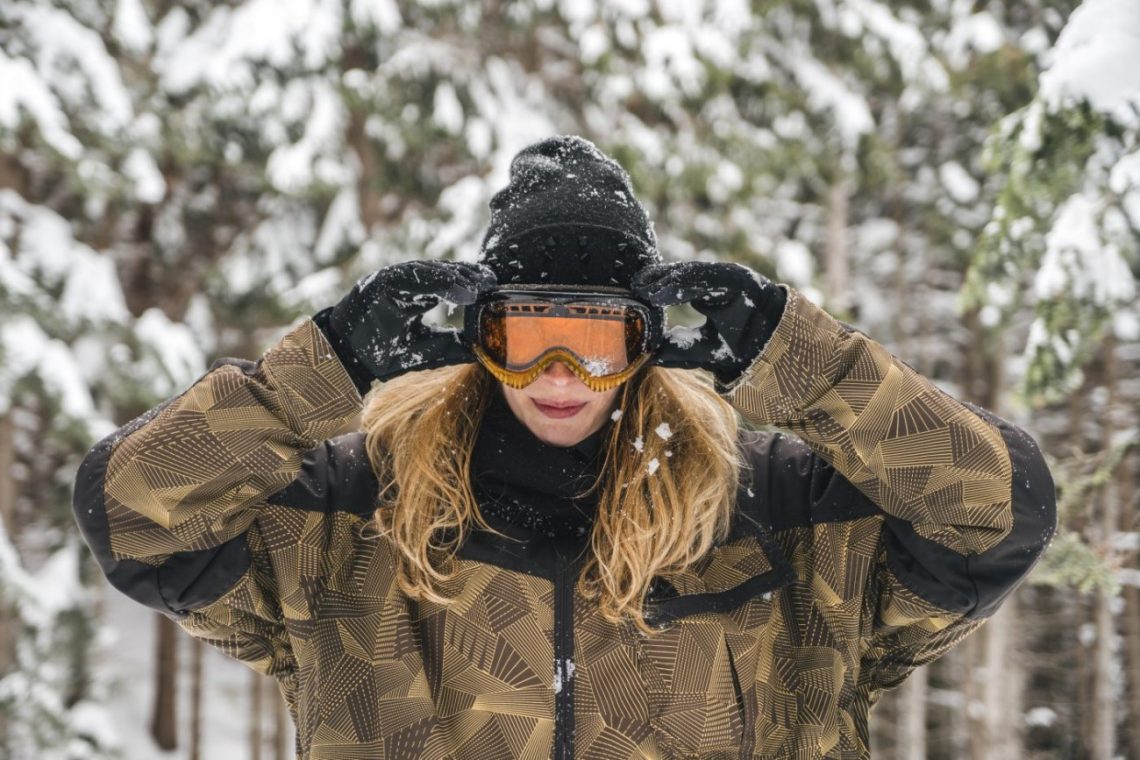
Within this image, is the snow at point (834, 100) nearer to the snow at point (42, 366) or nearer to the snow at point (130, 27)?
the snow at point (130, 27)

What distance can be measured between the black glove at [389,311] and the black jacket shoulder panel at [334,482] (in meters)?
0.27

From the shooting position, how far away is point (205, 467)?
1.77 meters

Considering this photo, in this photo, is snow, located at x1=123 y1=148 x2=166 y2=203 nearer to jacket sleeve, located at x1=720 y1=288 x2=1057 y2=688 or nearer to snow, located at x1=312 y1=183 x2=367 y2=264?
snow, located at x1=312 y1=183 x2=367 y2=264

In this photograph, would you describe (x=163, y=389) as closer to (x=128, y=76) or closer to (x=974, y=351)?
(x=128, y=76)

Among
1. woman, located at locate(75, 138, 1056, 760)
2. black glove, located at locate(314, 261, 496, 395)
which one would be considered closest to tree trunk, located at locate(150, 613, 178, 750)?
woman, located at locate(75, 138, 1056, 760)

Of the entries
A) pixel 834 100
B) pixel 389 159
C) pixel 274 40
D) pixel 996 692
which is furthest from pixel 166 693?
pixel 834 100

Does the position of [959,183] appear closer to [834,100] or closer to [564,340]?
[834,100]

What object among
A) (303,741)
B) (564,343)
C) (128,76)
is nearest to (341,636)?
(303,741)

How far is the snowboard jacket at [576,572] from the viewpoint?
1.80 m

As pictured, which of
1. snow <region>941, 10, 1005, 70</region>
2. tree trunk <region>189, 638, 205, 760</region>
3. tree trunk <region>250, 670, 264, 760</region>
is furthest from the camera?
tree trunk <region>189, 638, 205, 760</region>

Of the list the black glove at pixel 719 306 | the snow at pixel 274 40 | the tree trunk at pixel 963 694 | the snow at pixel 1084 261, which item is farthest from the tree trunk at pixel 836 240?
the black glove at pixel 719 306

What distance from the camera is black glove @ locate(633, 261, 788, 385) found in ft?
6.00

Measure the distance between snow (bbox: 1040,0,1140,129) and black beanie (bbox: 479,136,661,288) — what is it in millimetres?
1452

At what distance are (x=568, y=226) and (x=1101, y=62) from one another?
5.56 ft
